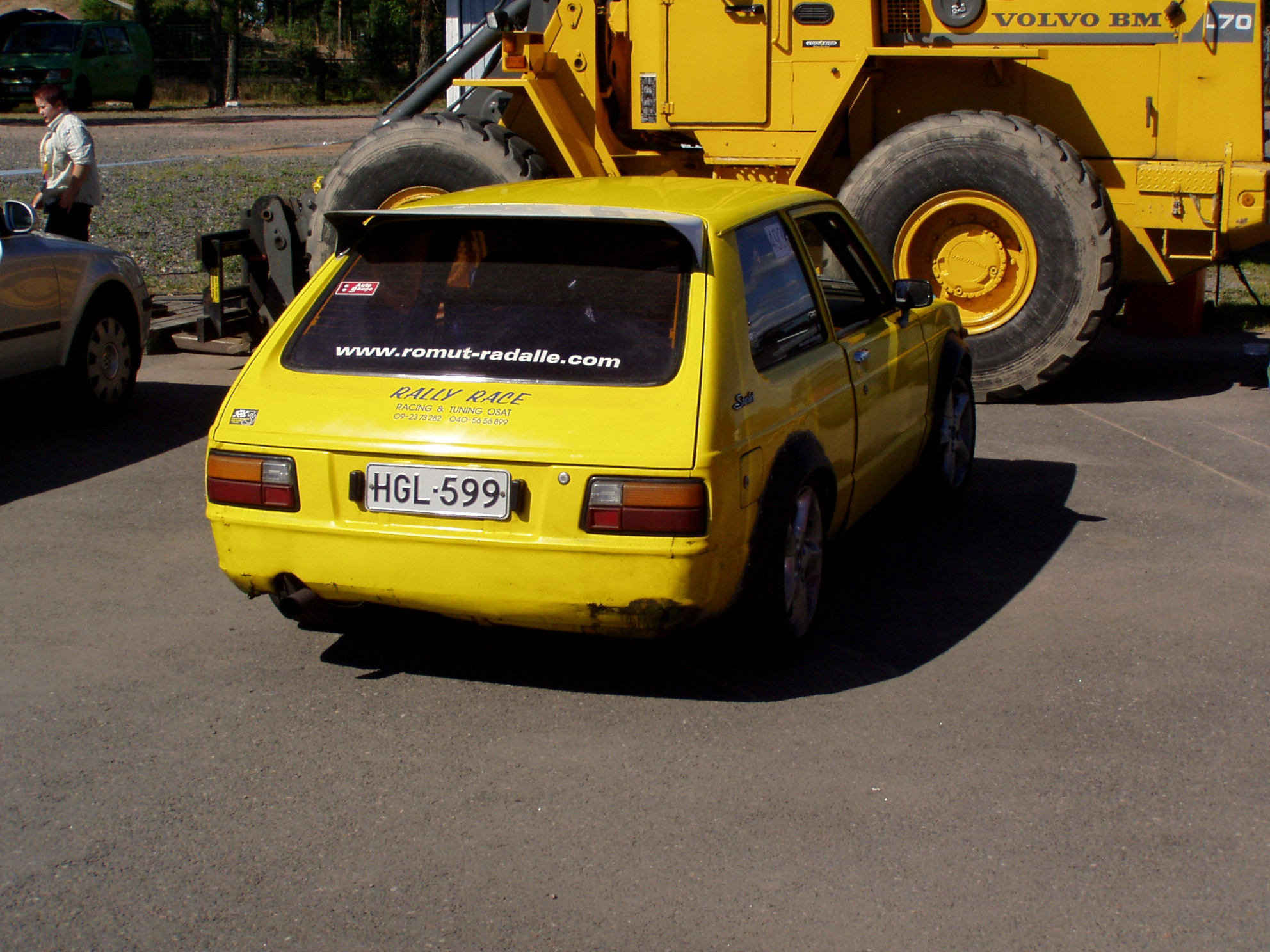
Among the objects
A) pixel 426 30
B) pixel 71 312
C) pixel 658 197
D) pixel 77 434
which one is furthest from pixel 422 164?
pixel 426 30

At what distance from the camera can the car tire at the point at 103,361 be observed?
8141 mm

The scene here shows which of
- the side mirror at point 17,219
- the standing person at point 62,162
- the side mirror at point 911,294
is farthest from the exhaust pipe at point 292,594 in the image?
the standing person at point 62,162

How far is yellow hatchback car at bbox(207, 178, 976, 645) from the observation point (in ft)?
13.2

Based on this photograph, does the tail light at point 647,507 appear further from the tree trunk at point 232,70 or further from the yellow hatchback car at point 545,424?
the tree trunk at point 232,70

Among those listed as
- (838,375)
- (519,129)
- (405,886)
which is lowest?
(405,886)

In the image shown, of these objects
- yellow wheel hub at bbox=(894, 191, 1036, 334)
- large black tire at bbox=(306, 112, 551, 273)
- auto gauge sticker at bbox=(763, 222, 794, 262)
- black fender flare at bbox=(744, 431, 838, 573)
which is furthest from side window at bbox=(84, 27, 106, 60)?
black fender flare at bbox=(744, 431, 838, 573)

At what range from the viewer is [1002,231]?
29.5 ft

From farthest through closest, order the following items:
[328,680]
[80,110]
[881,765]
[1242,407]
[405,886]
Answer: [80,110] < [1242,407] < [328,680] < [881,765] < [405,886]

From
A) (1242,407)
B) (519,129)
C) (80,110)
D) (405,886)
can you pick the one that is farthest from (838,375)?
(80,110)

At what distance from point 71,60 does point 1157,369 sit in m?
31.2

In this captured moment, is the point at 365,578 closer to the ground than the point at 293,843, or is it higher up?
higher up

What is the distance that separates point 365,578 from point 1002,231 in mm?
6010

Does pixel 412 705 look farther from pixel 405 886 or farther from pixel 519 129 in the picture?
pixel 519 129

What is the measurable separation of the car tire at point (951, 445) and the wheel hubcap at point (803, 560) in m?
1.62
